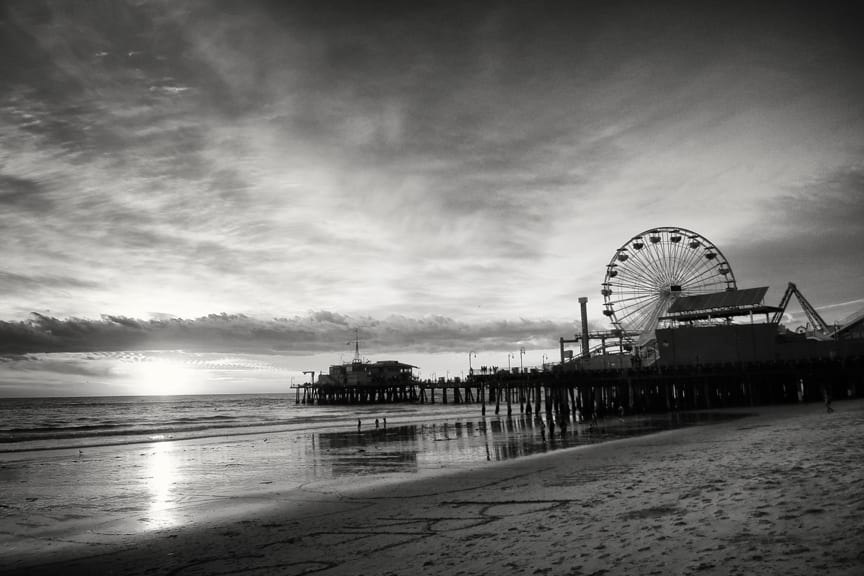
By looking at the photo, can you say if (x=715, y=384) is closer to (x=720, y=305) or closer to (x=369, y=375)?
(x=720, y=305)

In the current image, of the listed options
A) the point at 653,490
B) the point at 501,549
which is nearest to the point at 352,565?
the point at 501,549

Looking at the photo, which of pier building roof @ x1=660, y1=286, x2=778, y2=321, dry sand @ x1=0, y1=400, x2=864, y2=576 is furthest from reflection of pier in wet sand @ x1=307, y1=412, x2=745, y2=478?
pier building roof @ x1=660, y1=286, x2=778, y2=321

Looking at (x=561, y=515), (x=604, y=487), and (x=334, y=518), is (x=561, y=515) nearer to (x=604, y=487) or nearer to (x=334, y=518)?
(x=604, y=487)

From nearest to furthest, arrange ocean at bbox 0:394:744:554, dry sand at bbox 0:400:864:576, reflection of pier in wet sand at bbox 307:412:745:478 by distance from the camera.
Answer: dry sand at bbox 0:400:864:576
ocean at bbox 0:394:744:554
reflection of pier in wet sand at bbox 307:412:745:478

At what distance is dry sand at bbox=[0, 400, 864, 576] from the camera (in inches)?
284

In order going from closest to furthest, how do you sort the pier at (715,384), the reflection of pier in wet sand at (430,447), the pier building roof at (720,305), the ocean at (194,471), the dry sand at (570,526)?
the dry sand at (570,526) → the ocean at (194,471) → the reflection of pier in wet sand at (430,447) → the pier at (715,384) → the pier building roof at (720,305)

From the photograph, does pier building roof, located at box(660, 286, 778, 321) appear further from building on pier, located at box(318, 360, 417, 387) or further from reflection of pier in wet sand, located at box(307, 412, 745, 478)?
building on pier, located at box(318, 360, 417, 387)

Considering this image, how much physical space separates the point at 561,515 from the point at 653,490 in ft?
8.26

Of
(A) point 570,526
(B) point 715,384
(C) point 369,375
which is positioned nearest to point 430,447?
(A) point 570,526

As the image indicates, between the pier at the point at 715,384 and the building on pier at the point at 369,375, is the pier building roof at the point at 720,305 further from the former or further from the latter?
the building on pier at the point at 369,375

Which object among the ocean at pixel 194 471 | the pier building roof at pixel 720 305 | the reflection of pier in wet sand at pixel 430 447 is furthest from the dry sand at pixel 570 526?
the pier building roof at pixel 720 305

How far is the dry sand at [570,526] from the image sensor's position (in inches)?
284

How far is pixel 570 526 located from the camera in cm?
965

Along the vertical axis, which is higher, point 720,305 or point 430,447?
point 720,305
